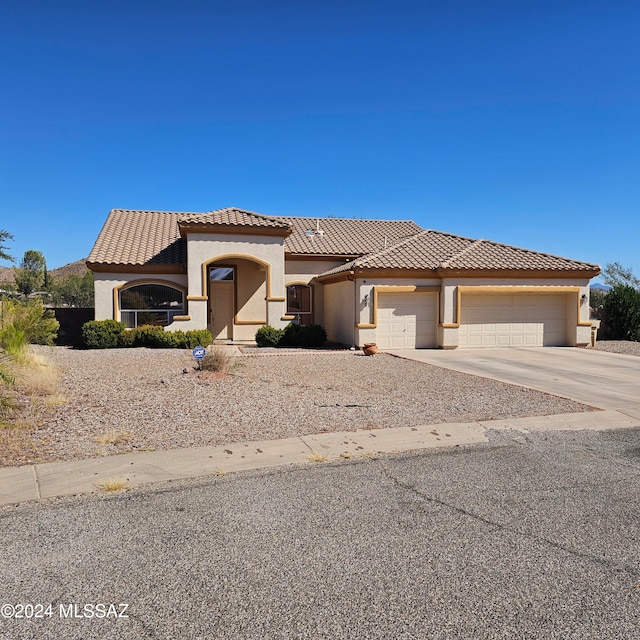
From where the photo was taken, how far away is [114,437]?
6.63 metres

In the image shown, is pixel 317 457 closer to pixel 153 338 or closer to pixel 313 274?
pixel 153 338

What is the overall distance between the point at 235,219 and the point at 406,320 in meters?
8.11

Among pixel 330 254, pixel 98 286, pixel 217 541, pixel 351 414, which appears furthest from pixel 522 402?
pixel 98 286

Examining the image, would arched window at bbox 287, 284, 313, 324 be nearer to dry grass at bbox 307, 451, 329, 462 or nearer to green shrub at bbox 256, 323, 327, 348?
green shrub at bbox 256, 323, 327, 348

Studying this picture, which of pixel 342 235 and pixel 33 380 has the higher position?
pixel 342 235

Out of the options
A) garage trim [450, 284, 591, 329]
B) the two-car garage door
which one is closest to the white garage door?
Answer: the two-car garage door

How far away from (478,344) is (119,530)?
17421 millimetres

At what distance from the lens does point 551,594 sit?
10.4ft

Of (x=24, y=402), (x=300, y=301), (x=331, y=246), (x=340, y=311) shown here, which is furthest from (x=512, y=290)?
(x=24, y=402)

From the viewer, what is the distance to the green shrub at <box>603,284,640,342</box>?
23.3 m

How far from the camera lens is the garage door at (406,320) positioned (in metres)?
19.0

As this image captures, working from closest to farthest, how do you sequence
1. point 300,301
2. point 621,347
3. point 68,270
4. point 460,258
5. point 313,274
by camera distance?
point 460,258
point 621,347
point 313,274
point 300,301
point 68,270

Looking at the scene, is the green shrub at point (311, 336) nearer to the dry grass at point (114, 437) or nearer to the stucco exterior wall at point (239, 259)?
the stucco exterior wall at point (239, 259)

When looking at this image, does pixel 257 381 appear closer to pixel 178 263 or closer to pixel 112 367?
pixel 112 367
